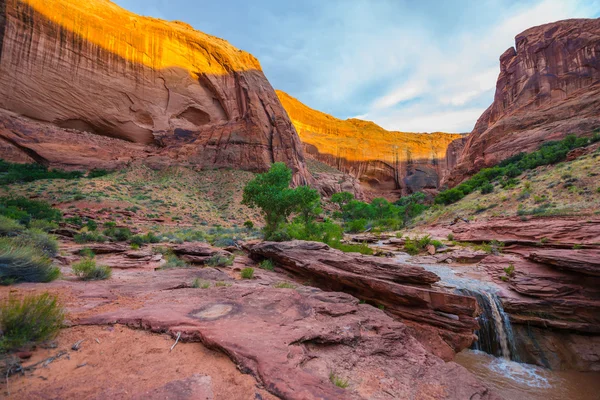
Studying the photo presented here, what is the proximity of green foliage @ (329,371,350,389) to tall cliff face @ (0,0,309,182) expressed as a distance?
1395 inches

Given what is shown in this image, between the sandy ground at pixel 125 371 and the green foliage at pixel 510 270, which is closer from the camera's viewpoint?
the sandy ground at pixel 125 371

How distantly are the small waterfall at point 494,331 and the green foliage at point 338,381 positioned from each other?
694 centimetres

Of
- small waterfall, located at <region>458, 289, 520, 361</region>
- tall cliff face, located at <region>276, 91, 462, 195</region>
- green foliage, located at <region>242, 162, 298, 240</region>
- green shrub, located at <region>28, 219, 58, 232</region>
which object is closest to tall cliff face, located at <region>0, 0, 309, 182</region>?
green foliage, located at <region>242, 162, 298, 240</region>

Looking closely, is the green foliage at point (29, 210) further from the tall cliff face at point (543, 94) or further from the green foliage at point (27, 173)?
the tall cliff face at point (543, 94)

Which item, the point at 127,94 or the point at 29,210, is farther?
the point at 127,94

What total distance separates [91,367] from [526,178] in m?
31.8

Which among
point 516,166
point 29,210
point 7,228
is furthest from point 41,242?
point 516,166

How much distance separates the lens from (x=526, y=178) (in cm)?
2409

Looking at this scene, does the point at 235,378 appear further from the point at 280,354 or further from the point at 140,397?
the point at 140,397

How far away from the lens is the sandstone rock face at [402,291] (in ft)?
20.5

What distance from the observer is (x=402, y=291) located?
6.78 m

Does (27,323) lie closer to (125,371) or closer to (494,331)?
(125,371)

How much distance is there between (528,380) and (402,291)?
3.52 meters

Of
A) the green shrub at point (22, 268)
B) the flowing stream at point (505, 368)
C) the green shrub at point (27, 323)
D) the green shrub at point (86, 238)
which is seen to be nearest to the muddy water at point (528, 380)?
the flowing stream at point (505, 368)
